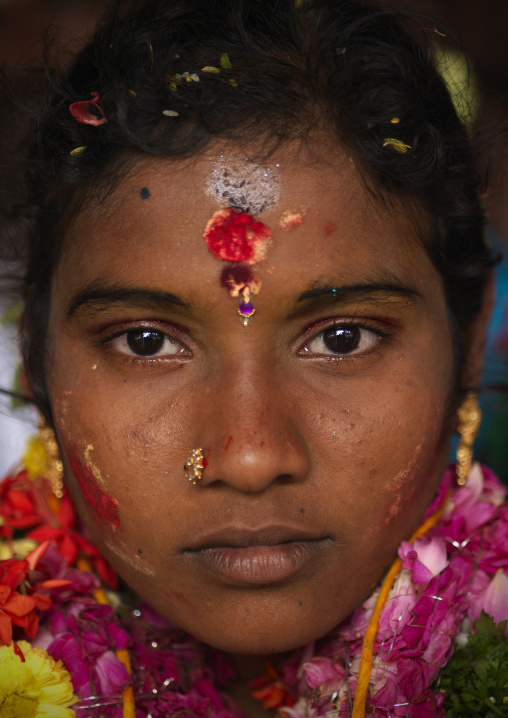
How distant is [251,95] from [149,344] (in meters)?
0.59

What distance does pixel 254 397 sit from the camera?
137 cm

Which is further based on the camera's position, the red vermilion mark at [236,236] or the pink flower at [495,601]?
the pink flower at [495,601]

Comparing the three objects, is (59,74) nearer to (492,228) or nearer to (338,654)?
(338,654)

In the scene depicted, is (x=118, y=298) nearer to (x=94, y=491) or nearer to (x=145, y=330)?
(x=145, y=330)

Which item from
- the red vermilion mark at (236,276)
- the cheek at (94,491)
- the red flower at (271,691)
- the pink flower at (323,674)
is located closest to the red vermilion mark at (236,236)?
the red vermilion mark at (236,276)

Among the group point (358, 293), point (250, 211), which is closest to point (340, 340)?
point (358, 293)

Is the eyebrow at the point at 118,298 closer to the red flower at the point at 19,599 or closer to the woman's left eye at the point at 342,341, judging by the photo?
the woman's left eye at the point at 342,341

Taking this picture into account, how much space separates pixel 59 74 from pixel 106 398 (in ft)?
2.73

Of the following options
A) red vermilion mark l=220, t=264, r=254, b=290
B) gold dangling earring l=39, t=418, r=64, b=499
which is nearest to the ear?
red vermilion mark l=220, t=264, r=254, b=290

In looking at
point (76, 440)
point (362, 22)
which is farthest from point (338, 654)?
point (362, 22)

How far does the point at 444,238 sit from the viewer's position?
1696 mm

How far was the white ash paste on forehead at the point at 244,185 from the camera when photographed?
1421 millimetres

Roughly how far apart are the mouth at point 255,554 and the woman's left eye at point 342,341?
0.41 m

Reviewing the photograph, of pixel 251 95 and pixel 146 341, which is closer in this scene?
pixel 251 95
